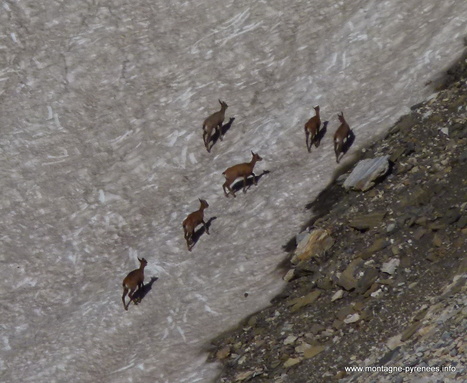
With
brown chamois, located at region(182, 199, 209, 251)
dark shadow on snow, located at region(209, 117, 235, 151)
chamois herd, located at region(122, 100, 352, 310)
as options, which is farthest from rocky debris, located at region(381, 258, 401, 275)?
dark shadow on snow, located at region(209, 117, 235, 151)

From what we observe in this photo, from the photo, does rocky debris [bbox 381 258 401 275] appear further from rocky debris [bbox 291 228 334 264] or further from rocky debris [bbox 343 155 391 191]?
rocky debris [bbox 343 155 391 191]

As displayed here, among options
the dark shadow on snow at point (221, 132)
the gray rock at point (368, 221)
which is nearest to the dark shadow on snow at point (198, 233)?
the dark shadow on snow at point (221, 132)

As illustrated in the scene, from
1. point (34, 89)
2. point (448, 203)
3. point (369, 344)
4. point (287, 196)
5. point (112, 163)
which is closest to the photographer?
point (369, 344)

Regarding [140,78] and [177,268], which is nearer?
[177,268]

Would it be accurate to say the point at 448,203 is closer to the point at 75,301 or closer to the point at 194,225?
the point at 194,225

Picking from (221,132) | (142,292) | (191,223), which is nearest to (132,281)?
(142,292)

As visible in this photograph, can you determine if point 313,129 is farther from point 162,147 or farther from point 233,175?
point 162,147

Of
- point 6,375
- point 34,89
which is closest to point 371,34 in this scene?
point 34,89
